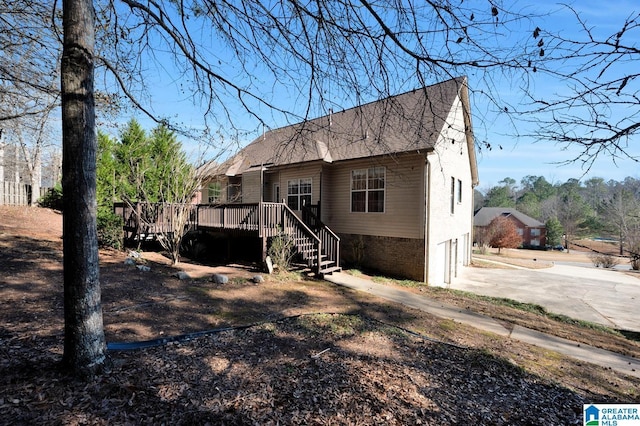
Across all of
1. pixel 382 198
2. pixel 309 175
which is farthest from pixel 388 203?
pixel 309 175

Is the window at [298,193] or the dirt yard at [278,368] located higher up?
the window at [298,193]

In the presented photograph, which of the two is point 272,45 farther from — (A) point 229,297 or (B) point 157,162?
(B) point 157,162

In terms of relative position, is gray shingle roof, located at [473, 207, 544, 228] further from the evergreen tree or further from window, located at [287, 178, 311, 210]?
window, located at [287, 178, 311, 210]

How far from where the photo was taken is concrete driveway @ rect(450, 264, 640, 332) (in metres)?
9.35

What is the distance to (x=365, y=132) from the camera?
15.5 ft

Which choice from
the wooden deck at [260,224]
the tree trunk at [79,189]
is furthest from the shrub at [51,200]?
the tree trunk at [79,189]

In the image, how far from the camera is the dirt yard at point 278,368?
255cm

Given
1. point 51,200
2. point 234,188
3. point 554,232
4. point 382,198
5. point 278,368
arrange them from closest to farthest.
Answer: point 278,368 → point 382,198 → point 234,188 → point 51,200 → point 554,232

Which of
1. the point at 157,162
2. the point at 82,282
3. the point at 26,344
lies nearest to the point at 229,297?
the point at 26,344

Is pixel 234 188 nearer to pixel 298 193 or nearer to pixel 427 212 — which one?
pixel 298 193

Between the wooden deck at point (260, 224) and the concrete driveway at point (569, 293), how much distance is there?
5.59m

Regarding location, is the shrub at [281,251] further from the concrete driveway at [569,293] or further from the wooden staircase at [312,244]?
the concrete driveway at [569,293]

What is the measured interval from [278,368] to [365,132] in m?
3.56

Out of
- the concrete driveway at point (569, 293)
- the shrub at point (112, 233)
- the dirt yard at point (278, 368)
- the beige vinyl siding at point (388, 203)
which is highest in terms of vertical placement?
the beige vinyl siding at point (388, 203)
